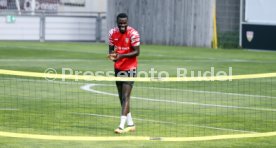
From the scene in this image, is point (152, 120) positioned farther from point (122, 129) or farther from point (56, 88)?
point (56, 88)

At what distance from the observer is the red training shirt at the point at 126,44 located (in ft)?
54.5

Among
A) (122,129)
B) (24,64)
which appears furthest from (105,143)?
(24,64)

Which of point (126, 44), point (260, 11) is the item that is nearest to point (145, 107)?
point (126, 44)

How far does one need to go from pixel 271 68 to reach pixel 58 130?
16.3m

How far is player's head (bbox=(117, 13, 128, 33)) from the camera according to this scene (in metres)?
16.3

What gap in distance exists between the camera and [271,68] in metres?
31.6

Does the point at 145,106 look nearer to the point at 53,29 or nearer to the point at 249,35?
the point at 249,35

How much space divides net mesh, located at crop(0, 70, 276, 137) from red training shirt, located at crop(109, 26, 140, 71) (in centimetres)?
76

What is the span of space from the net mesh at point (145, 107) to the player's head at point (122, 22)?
1097 millimetres

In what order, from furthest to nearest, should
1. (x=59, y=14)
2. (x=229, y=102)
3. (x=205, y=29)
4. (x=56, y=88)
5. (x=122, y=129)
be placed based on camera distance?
(x=59, y=14) → (x=205, y=29) → (x=56, y=88) → (x=229, y=102) → (x=122, y=129)

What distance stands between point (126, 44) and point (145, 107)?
3883mm

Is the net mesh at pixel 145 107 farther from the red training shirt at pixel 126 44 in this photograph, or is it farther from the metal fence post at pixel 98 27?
the metal fence post at pixel 98 27

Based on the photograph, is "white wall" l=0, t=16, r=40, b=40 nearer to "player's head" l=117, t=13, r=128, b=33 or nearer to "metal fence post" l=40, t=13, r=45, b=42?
"metal fence post" l=40, t=13, r=45, b=42

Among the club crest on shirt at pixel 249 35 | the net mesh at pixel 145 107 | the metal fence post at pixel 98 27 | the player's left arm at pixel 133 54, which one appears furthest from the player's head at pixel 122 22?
the metal fence post at pixel 98 27
